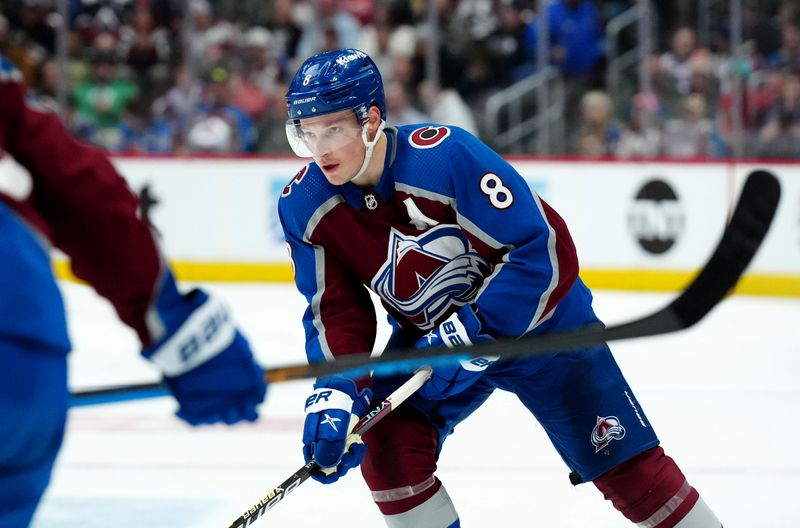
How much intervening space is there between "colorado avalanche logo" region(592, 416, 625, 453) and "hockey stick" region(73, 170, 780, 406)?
597 mm

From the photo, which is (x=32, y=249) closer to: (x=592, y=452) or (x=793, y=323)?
(x=592, y=452)

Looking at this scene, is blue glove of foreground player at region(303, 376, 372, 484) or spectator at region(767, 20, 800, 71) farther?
spectator at region(767, 20, 800, 71)

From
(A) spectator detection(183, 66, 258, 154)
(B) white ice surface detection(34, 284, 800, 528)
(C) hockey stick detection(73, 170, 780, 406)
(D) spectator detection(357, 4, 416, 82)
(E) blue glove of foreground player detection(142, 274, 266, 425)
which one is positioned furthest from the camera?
(A) spectator detection(183, 66, 258, 154)

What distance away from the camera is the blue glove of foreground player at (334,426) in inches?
91.2

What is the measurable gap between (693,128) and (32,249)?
20.6ft

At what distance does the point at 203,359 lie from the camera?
156cm

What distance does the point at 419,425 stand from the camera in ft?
8.29

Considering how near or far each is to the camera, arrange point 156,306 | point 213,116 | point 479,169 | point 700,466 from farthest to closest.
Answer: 1. point 213,116
2. point 700,466
3. point 479,169
4. point 156,306

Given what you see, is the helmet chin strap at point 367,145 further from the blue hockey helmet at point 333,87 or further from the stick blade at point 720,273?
the stick blade at point 720,273

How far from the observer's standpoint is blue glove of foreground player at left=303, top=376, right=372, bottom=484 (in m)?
2.32

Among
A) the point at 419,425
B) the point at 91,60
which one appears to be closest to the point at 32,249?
the point at 419,425

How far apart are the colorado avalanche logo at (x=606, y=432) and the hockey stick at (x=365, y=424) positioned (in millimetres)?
341

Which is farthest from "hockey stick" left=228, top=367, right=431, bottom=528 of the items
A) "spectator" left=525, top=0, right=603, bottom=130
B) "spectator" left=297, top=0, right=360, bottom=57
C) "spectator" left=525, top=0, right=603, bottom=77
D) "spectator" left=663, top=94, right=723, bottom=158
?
"spectator" left=297, top=0, right=360, bottom=57

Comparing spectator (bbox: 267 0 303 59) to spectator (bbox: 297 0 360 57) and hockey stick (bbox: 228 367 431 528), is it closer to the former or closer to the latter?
spectator (bbox: 297 0 360 57)
